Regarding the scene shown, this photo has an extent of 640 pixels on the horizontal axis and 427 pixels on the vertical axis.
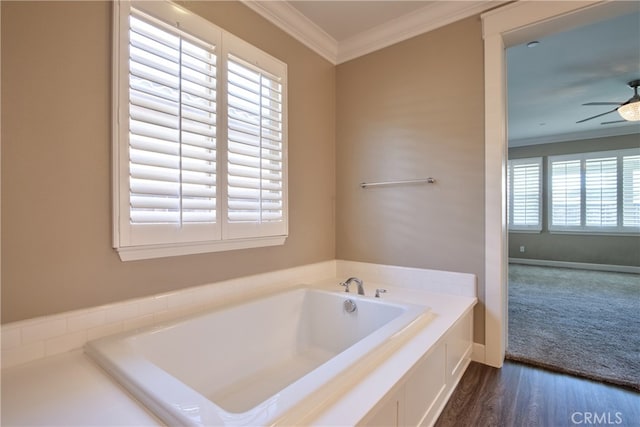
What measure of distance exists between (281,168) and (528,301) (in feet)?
11.3

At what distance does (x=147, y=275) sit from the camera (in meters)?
1.55

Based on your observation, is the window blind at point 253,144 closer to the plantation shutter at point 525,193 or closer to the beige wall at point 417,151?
the beige wall at point 417,151

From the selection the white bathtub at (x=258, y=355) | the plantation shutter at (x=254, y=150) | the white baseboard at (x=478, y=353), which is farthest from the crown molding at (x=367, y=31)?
the white baseboard at (x=478, y=353)

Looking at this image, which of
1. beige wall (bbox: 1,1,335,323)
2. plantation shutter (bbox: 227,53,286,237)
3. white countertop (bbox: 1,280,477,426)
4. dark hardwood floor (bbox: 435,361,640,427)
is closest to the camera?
white countertop (bbox: 1,280,477,426)

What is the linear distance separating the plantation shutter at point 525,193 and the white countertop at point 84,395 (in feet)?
20.9

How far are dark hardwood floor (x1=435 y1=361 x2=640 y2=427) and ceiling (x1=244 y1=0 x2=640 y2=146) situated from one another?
229 cm

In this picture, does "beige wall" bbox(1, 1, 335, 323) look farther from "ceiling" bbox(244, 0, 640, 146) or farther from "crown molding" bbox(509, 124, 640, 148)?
"crown molding" bbox(509, 124, 640, 148)

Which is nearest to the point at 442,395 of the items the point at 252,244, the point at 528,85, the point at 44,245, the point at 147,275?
the point at 252,244

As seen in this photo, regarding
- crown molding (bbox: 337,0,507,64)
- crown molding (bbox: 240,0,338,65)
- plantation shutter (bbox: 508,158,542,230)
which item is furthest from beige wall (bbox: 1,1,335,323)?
plantation shutter (bbox: 508,158,542,230)

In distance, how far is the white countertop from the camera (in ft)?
2.90

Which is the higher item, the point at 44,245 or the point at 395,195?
the point at 395,195

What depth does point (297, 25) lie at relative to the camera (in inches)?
93.9

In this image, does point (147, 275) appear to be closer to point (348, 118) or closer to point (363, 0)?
point (348, 118)

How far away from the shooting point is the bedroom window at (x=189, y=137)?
56.4 inches
